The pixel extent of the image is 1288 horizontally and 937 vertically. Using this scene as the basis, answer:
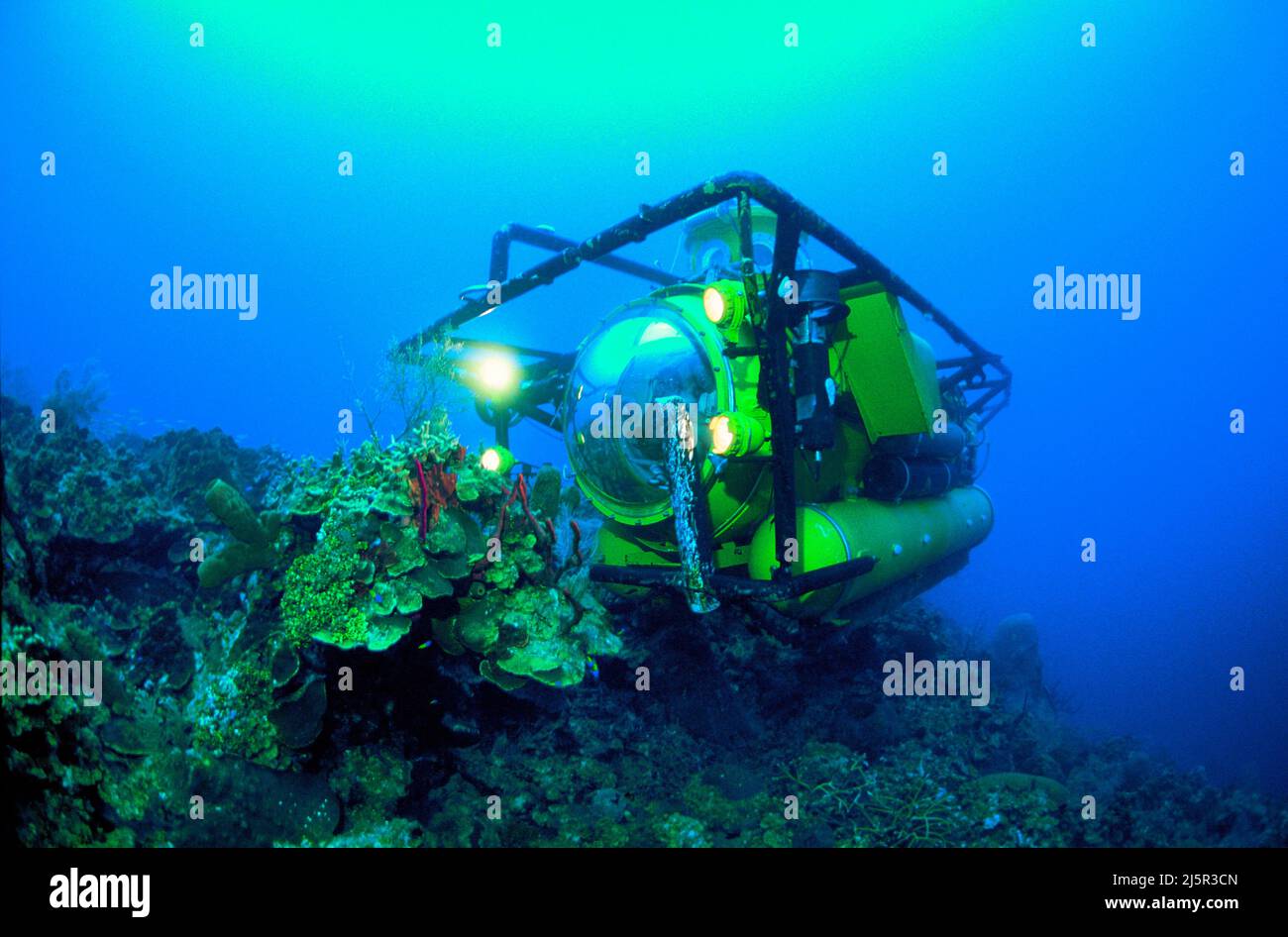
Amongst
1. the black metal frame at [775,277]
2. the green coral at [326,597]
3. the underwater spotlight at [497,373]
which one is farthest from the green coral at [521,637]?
the underwater spotlight at [497,373]

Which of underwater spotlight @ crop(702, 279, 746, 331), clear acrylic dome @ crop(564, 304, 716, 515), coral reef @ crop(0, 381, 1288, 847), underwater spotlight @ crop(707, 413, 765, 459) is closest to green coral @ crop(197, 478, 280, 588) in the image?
coral reef @ crop(0, 381, 1288, 847)

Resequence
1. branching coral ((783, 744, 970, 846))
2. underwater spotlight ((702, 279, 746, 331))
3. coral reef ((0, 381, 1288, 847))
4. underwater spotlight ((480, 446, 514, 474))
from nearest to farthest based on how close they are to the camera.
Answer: coral reef ((0, 381, 1288, 847)), branching coral ((783, 744, 970, 846)), underwater spotlight ((702, 279, 746, 331)), underwater spotlight ((480, 446, 514, 474))

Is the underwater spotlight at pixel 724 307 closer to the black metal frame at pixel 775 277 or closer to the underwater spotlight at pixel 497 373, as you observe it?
the black metal frame at pixel 775 277

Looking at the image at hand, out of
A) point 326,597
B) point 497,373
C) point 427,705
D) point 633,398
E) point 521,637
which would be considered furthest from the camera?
point 497,373

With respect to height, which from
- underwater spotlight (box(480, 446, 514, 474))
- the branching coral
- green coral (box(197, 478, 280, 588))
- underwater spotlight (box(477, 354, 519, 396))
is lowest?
the branching coral

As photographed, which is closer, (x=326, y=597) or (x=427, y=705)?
(x=326, y=597)

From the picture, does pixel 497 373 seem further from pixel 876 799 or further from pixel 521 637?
pixel 876 799

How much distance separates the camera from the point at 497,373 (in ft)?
21.1

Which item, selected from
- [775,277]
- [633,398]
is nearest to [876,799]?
[633,398]

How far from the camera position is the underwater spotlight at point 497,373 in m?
6.45

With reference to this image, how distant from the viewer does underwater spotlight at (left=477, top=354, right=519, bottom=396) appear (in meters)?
6.45

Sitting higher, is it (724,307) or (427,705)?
(724,307)

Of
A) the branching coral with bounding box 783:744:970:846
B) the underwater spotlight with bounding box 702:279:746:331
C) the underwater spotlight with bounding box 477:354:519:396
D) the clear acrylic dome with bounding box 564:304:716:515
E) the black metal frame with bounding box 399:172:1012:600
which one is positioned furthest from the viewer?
the underwater spotlight with bounding box 477:354:519:396

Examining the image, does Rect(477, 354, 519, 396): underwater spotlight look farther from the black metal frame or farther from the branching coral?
the branching coral
